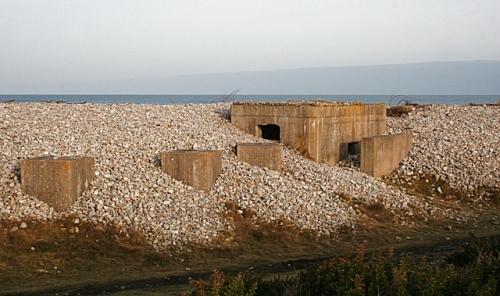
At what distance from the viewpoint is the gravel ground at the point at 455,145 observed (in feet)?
61.0

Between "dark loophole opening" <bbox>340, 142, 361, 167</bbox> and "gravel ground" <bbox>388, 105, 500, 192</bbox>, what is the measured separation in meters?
1.22

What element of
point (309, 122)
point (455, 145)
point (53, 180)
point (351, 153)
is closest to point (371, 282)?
point (53, 180)

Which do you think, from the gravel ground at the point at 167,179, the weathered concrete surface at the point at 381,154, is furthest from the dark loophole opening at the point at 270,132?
the weathered concrete surface at the point at 381,154

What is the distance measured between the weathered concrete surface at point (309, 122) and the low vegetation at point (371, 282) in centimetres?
1108

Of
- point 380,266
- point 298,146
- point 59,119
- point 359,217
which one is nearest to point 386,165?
point 298,146

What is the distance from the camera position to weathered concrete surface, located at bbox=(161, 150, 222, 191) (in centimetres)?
1468

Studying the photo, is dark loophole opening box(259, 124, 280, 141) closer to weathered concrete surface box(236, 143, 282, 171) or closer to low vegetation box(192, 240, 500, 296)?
weathered concrete surface box(236, 143, 282, 171)

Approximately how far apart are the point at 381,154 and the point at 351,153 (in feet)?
7.69

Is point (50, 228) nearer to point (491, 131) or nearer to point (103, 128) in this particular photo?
point (103, 128)

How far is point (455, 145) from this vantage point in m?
20.6

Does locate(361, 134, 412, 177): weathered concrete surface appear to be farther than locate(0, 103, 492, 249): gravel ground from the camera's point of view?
Yes

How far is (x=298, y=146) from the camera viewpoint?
61.7ft

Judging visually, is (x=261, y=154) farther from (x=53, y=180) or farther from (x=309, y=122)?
(x=53, y=180)

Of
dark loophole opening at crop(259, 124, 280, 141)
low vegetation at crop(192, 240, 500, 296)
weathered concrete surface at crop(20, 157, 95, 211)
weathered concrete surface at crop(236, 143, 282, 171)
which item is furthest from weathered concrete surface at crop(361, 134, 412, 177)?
low vegetation at crop(192, 240, 500, 296)
